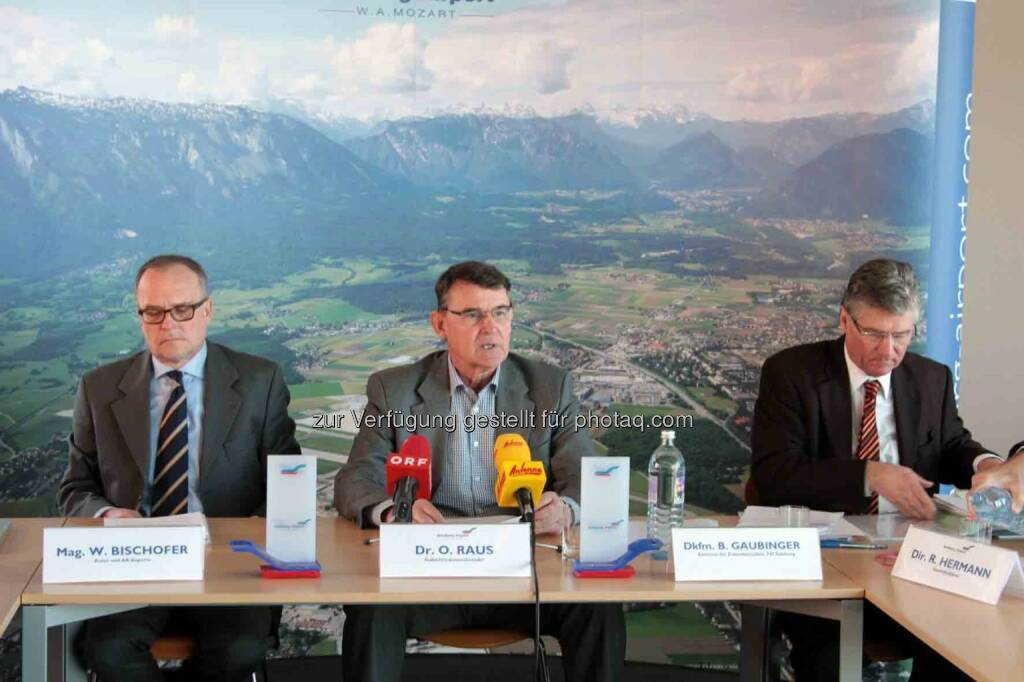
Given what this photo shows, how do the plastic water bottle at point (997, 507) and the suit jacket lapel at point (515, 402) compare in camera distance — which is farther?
the suit jacket lapel at point (515, 402)

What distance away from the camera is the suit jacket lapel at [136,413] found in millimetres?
3779

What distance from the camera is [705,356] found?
5402mm

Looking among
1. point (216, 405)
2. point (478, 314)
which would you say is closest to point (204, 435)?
point (216, 405)

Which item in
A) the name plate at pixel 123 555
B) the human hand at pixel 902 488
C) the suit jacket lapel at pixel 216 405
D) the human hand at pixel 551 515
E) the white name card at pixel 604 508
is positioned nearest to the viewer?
the name plate at pixel 123 555

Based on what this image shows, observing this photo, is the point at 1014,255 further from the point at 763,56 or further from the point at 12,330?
the point at 12,330

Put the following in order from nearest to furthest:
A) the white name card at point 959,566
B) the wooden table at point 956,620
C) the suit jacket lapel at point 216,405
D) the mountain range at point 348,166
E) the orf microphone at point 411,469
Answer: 1. the wooden table at point 956,620
2. the white name card at point 959,566
3. the orf microphone at point 411,469
4. the suit jacket lapel at point 216,405
5. the mountain range at point 348,166

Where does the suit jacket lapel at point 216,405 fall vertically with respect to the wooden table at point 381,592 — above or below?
above

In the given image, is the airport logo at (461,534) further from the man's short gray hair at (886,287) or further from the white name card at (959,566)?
the man's short gray hair at (886,287)

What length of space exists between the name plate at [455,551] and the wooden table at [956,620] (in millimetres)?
818

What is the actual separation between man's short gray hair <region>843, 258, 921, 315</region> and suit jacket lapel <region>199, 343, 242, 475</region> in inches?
78.9

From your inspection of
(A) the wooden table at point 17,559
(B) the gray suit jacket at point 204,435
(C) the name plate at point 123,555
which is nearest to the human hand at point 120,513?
(A) the wooden table at point 17,559

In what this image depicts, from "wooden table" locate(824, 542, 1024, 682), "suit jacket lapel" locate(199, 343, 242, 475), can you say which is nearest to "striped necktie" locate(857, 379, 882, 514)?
"wooden table" locate(824, 542, 1024, 682)

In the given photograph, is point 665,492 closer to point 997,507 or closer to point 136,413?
point 997,507

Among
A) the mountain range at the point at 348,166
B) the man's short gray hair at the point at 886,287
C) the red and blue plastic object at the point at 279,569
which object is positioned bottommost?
the red and blue plastic object at the point at 279,569
